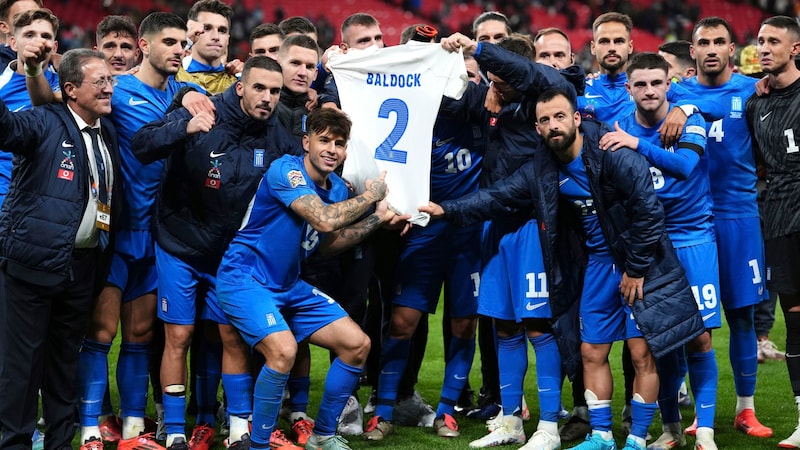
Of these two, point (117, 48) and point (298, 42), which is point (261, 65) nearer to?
point (298, 42)

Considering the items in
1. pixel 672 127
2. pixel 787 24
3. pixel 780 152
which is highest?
pixel 787 24

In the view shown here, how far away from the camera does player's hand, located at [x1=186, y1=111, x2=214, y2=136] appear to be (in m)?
5.43

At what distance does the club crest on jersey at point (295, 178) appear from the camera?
5.48 metres

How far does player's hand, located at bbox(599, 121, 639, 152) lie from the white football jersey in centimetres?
94

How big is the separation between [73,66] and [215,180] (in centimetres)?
97

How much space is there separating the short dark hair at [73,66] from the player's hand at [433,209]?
6.59 ft

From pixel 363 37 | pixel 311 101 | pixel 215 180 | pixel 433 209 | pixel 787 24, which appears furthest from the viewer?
pixel 363 37

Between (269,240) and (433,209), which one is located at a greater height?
(433,209)

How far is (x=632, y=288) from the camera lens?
5555 mm

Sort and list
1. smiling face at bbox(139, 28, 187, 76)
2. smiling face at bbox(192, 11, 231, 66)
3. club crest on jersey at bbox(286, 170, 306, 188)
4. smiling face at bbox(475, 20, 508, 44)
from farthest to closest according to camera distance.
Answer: smiling face at bbox(475, 20, 508, 44)
smiling face at bbox(192, 11, 231, 66)
smiling face at bbox(139, 28, 187, 76)
club crest on jersey at bbox(286, 170, 306, 188)

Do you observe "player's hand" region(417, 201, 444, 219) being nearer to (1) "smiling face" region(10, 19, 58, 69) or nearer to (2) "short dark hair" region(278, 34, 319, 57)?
(2) "short dark hair" region(278, 34, 319, 57)

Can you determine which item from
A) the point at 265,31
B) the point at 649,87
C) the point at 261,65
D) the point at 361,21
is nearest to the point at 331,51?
the point at 361,21

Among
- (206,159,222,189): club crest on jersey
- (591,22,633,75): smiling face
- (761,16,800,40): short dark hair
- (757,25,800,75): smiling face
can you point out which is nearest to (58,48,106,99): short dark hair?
(206,159,222,189): club crest on jersey

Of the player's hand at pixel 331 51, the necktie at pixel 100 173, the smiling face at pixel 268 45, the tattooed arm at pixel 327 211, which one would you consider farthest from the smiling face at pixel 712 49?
the necktie at pixel 100 173
